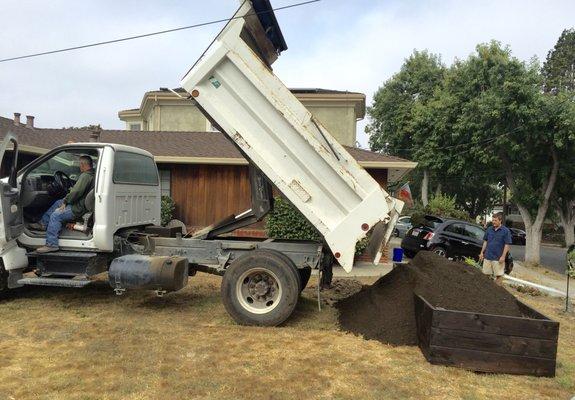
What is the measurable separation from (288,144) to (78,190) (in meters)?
3.01

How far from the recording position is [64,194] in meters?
6.84

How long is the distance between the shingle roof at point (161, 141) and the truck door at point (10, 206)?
7.55 m

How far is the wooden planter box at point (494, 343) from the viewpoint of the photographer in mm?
4492

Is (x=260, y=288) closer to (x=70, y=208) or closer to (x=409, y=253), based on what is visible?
(x=70, y=208)

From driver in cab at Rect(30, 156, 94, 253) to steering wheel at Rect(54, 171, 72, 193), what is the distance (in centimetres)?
50

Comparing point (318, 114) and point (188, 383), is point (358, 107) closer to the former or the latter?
point (318, 114)

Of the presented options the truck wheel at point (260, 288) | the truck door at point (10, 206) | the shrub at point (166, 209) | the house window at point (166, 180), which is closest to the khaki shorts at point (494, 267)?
the truck wheel at point (260, 288)

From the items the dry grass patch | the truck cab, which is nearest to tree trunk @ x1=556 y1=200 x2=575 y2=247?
the dry grass patch

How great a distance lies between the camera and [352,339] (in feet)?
17.7

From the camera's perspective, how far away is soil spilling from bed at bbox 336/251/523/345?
517 cm

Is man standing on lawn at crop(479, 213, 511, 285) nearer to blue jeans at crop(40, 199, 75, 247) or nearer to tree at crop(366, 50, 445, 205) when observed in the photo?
blue jeans at crop(40, 199, 75, 247)

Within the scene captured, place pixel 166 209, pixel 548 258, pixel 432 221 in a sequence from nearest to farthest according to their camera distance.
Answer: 1. pixel 166 209
2. pixel 432 221
3. pixel 548 258

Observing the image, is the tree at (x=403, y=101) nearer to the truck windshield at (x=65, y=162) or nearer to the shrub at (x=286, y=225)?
the shrub at (x=286, y=225)

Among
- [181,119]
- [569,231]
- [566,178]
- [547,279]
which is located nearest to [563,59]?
[569,231]
